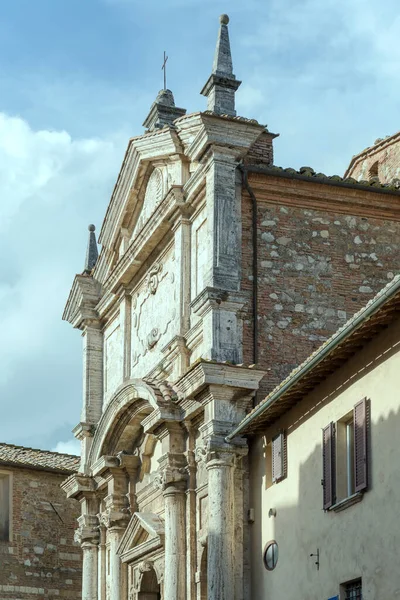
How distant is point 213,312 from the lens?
2091cm

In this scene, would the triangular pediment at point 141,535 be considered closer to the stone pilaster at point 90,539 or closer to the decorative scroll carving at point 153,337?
the stone pilaster at point 90,539

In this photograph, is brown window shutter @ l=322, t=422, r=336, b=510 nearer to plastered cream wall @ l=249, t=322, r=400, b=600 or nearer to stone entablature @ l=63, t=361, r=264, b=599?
plastered cream wall @ l=249, t=322, r=400, b=600

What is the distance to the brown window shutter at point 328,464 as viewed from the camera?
1698 centimetres

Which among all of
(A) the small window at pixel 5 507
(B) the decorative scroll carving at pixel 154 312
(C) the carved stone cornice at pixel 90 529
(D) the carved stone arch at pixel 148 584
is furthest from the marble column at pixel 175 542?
(A) the small window at pixel 5 507

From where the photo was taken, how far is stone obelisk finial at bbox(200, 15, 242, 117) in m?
22.2

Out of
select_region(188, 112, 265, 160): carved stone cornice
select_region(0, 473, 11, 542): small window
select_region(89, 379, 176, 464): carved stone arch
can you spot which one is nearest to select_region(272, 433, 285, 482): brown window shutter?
select_region(89, 379, 176, 464): carved stone arch

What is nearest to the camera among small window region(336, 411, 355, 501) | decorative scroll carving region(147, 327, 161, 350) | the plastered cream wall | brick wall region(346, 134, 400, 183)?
the plastered cream wall

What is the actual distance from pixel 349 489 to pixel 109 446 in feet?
30.3

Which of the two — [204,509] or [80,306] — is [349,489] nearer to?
[204,509]

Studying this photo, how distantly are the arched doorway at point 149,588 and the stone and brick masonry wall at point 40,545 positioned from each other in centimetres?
619

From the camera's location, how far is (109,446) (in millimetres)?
25188

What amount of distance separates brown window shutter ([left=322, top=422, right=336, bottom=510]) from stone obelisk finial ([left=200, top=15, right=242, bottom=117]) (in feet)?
21.8

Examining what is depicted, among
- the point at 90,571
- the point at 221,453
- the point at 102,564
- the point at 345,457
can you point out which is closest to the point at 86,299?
the point at 102,564

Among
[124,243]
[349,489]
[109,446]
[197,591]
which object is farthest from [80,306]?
[349,489]
